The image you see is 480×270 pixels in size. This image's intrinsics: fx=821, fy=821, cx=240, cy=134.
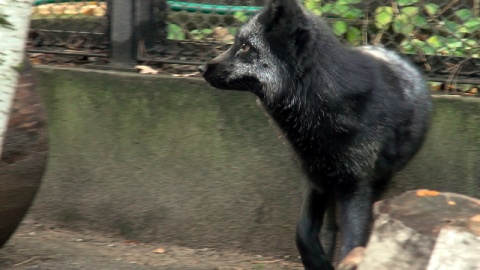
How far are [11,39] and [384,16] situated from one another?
3.18 m

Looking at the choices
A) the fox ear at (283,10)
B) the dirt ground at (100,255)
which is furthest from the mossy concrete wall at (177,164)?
the fox ear at (283,10)

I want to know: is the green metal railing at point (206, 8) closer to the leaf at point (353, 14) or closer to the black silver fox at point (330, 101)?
the leaf at point (353, 14)

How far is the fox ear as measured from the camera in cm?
438

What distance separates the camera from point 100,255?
520 cm

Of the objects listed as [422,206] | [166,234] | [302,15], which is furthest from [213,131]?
[422,206]

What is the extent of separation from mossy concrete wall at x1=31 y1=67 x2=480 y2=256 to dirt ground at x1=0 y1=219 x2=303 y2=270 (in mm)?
75

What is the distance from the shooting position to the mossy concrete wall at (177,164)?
530 cm

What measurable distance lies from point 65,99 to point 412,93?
2393mm

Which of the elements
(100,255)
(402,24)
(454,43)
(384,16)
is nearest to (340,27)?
(384,16)

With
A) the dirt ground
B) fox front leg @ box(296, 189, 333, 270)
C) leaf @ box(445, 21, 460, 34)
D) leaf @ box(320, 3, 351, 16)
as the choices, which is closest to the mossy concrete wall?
the dirt ground

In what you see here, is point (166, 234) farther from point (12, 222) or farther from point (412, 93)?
point (412, 93)

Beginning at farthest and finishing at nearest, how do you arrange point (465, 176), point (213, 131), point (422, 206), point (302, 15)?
point (213, 131)
point (465, 176)
point (302, 15)
point (422, 206)

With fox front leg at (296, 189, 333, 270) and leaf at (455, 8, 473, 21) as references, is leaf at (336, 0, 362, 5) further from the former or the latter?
fox front leg at (296, 189, 333, 270)

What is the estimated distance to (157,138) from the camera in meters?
5.51
